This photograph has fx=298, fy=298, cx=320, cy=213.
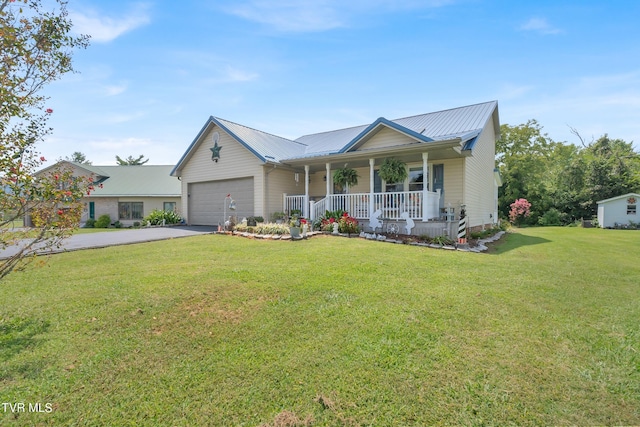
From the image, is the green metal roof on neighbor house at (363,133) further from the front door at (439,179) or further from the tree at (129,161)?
the tree at (129,161)

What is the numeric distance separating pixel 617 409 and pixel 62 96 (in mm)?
7634

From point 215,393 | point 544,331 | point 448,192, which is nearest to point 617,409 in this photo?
point 544,331

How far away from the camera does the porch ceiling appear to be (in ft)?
34.0

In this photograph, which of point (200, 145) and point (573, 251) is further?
point (200, 145)

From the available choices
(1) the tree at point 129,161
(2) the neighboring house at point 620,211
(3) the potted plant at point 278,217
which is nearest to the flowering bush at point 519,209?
(2) the neighboring house at point 620,211

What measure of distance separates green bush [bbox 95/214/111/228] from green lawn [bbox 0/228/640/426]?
1879 centimetres

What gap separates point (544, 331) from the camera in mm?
3773

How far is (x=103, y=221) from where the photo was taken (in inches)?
871

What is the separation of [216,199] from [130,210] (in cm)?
1116

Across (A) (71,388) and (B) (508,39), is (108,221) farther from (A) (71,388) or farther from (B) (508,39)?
(B) (508,39)

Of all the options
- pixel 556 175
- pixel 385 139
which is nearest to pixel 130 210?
pixel 385 139

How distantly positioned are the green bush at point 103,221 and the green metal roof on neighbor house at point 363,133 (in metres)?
9.51

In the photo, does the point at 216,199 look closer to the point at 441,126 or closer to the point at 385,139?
the point at 385,139

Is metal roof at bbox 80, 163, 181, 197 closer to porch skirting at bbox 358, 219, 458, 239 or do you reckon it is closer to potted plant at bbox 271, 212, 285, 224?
potted plant at bbox 271, 212, 285, 224
